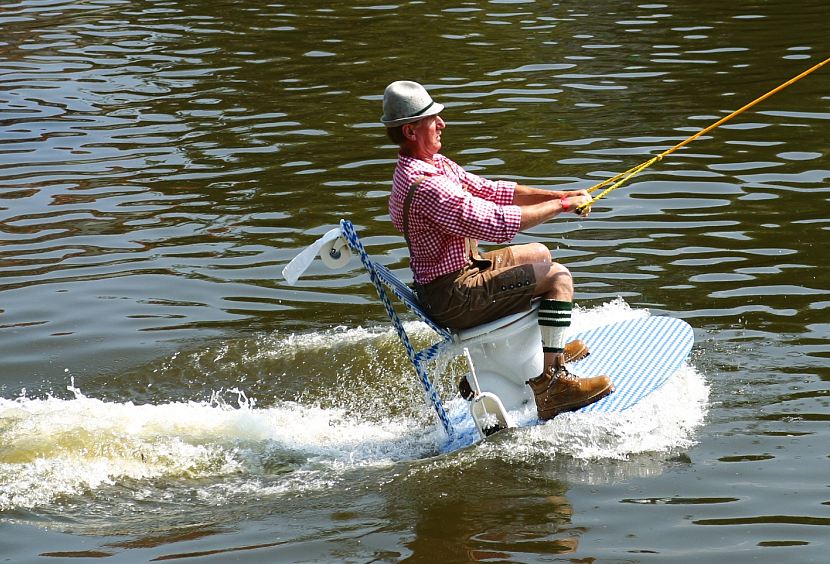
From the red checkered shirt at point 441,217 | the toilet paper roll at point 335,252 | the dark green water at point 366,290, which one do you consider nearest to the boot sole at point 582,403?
the dark green water at point 366,290

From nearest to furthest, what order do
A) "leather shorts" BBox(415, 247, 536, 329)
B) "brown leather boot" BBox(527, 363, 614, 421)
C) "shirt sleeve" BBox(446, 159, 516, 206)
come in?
1. "leather shorts" BBox(415, 247, 536, 329)
2. "brown leather boot" BBox(527, 363, 614, 421)
3. "shirt sleeve" BBox(446, 159, 516, 206)

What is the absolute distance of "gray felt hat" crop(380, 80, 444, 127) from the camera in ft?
21.1

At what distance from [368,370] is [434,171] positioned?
1915 mm

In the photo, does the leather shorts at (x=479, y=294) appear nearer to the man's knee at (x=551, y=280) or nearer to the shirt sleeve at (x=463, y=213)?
the man's knee at (x=551, y=280)

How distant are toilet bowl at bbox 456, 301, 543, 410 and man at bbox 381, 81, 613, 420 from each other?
111mm

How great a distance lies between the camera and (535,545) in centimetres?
565

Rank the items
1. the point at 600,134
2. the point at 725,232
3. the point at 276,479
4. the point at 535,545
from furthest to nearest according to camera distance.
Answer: the point at 600,134 → the point at 725,232 → the point at 276,479 → the point at 535,545

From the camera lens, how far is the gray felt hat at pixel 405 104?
6.44 metres

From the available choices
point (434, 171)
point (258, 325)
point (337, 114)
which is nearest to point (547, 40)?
point (337, 114)

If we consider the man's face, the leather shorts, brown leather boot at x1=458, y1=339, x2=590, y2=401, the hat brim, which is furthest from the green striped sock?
the hat brim

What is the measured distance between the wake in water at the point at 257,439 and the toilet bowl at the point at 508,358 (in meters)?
0.12

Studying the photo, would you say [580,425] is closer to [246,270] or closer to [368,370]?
[368,370]

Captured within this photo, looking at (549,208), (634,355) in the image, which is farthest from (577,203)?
(634,355)

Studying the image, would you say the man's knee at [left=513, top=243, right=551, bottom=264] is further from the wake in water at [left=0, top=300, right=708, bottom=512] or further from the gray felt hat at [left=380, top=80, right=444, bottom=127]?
the gray felt hat at [left=380, top=80, right=444, bottom=127]
